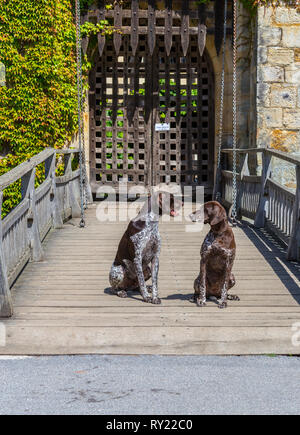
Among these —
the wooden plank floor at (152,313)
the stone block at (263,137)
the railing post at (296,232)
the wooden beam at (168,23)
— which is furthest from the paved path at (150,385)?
the wooden beam at (168,23)

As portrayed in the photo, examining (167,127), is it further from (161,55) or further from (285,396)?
(285,396)

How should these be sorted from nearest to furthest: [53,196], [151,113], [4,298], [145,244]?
[4,298], [145,244], [53,196], [151,113]

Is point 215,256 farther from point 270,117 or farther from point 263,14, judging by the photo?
point 263,14

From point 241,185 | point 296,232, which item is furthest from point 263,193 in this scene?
point 296,232

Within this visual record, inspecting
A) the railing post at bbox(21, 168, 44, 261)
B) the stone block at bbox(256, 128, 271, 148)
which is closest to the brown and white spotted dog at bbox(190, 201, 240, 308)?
the railing post at bbox(21, 168, 44, 261)

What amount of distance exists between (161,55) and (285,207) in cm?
491

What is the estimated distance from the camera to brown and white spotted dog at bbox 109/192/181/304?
439cm

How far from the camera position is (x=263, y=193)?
7.19 metres

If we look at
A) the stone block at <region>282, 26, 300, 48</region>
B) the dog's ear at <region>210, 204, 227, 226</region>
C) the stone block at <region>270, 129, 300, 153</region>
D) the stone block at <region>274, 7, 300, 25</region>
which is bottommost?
the dog's ear at <region>210, 204, 227, 226</region>

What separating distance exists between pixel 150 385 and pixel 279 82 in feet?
20.9

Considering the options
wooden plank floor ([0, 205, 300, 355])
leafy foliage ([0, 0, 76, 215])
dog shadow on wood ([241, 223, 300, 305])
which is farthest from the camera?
leafy foliage ([0, 0, 76, 215])

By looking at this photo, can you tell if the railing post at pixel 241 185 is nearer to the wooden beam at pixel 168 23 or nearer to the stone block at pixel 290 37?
the stone block at pixel 290 37

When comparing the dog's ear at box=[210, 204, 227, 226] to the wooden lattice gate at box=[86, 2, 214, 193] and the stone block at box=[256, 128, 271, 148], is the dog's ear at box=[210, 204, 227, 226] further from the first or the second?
the wooden lattice gate at box=[86, 2, 214, 193]
